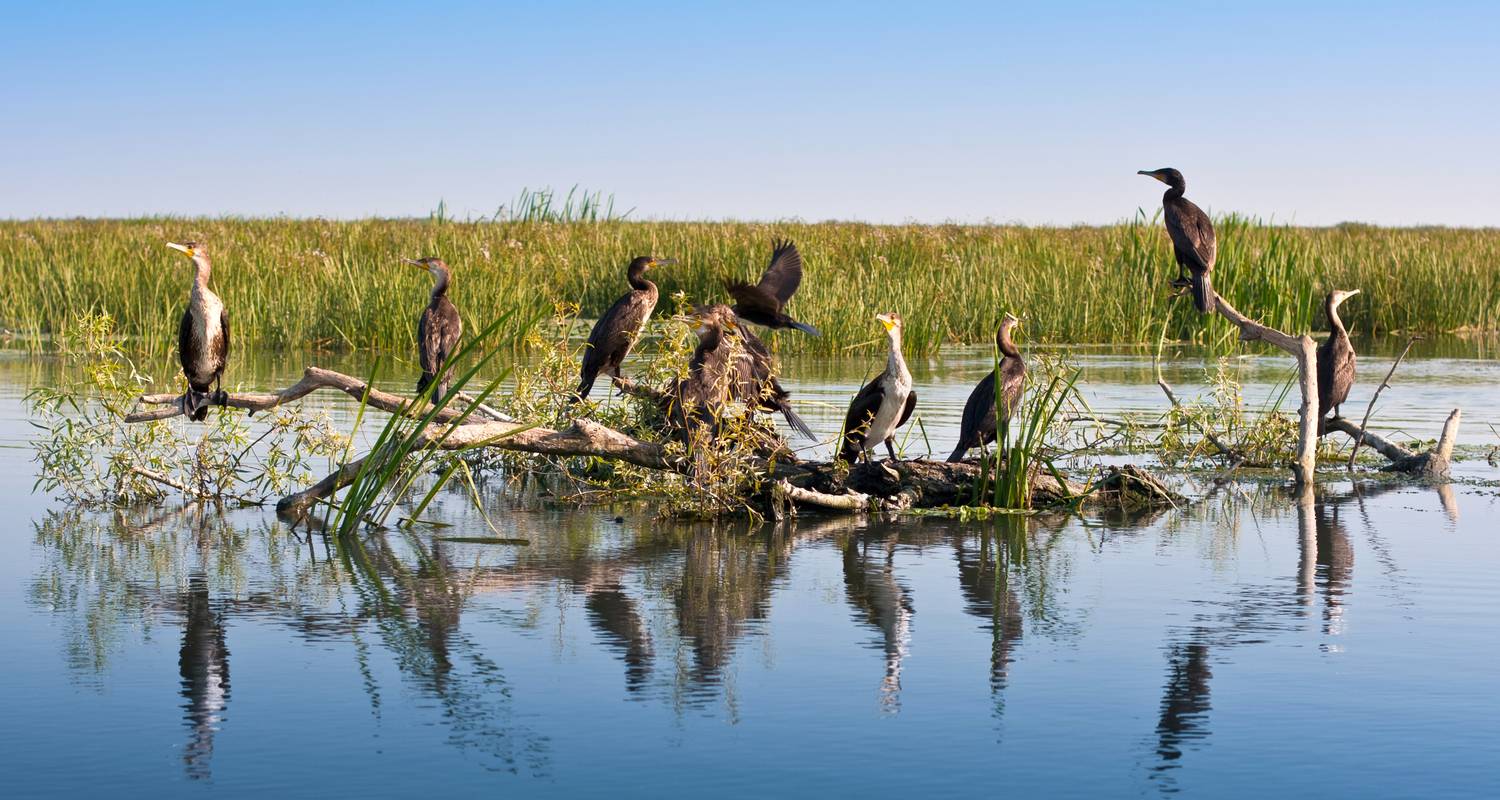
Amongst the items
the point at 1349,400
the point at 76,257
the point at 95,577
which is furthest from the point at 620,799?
the point at 76,257

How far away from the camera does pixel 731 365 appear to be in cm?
811

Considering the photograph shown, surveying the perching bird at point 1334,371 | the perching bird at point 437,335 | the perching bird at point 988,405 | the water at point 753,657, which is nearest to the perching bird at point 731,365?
the water at point 753,657

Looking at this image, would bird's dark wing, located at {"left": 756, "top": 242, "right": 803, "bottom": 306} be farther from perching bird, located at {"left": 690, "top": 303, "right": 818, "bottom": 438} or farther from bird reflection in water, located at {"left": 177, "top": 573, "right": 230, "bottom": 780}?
bird reflection in water, located at {"left": 177, "top": 573, "right": 230, "bottom": 780}

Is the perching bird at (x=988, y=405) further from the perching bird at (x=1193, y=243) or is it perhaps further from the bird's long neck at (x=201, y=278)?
the bird's long neck at (x=201, y=278)

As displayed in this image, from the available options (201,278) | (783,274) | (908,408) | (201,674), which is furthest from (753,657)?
(783,274)

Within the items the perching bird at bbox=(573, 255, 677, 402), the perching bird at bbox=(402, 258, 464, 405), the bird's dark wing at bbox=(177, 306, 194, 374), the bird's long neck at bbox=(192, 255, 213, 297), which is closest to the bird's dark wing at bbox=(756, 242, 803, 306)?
the perching bird at bbox=(573, 255, 677, 402)

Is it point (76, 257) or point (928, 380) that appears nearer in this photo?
point (928, 380)

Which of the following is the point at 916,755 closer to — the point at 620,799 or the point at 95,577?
the point at 620,799

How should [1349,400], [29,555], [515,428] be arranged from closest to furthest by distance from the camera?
[29,555], [515,428], [1349,400]

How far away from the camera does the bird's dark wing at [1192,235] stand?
9.25 metres

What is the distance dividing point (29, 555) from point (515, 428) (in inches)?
86.8

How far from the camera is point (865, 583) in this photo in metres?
6.30

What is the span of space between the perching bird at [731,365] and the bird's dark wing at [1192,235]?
2.50m

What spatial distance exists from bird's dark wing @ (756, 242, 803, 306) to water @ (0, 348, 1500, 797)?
357 cm
